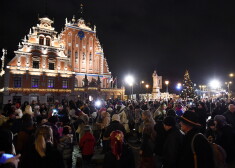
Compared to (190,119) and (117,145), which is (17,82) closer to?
(117,145)

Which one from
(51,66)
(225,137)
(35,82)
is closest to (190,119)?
(225,137)

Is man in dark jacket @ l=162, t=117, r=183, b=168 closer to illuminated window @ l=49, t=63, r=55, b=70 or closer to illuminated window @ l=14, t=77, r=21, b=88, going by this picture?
illuminated window @ l=14, t=77, r=21, b=88

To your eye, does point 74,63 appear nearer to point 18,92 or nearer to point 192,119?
point 18,92

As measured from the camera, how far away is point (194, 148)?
3.15 m

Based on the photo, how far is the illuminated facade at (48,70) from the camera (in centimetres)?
3478

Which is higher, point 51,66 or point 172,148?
point 51,66

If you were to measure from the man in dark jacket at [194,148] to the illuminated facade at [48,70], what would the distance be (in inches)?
1432

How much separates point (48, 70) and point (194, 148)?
3816 centimetres

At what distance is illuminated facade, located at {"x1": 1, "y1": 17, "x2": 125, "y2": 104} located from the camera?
114ft

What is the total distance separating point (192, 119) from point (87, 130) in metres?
3.85

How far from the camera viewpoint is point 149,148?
4.45m

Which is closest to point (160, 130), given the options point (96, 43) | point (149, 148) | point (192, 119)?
point (149, 148)

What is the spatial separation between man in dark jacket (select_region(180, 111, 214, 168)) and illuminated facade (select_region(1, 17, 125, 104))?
119 ft

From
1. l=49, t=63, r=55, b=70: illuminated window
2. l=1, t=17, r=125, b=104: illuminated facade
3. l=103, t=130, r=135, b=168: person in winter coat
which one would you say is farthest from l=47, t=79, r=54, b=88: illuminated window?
l=103, t=130, r=135, b=168: person in winter coat
